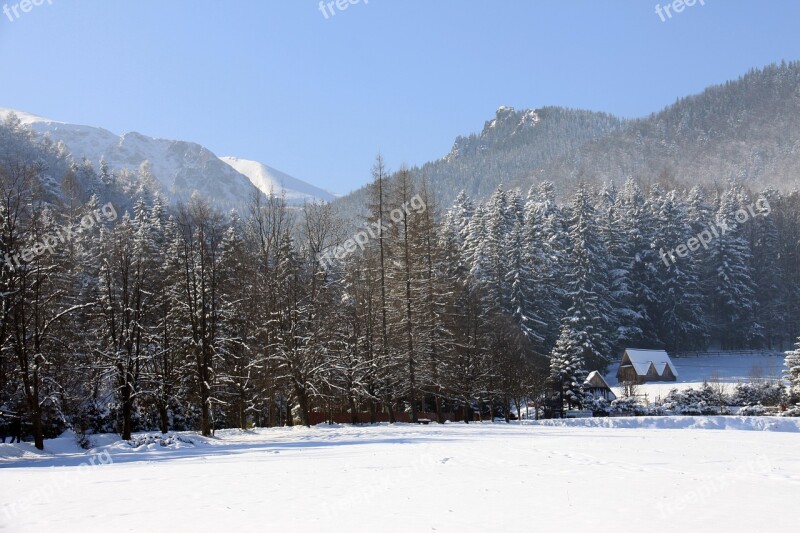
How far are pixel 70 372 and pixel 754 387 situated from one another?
4917 cm

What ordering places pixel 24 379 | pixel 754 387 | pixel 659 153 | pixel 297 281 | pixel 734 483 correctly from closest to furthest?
pixel 734 483 → pixel 24 379 → pixel 297 281 → pixel 754 387 → pixel 659 153

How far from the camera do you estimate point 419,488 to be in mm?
10523

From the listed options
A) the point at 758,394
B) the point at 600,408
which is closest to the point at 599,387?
the point at 600,408

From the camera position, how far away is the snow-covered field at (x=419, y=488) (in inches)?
318

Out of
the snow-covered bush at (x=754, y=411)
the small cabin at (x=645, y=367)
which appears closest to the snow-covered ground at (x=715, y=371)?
the small cabin at (x=645, y=367)

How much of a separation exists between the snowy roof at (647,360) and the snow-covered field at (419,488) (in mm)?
49175

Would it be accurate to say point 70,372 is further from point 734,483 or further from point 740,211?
point 740,211

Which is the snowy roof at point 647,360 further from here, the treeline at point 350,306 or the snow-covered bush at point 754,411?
the snow-covered bush at point 754,411

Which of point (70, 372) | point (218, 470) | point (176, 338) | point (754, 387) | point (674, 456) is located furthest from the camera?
point (754, 387)

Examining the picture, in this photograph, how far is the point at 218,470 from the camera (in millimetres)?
13625

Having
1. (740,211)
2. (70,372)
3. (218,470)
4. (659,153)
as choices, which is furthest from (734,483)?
(659,153)

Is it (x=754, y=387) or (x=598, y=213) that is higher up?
(x=598, y=213)

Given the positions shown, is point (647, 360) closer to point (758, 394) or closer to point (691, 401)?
point (691, 401)

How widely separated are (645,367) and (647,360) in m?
1.30
